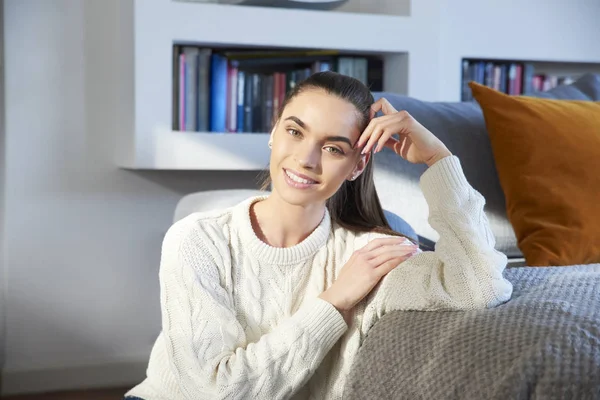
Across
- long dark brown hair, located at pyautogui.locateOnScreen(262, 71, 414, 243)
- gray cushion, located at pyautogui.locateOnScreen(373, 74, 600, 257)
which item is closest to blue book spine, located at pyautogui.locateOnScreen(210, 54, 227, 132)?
gray cushion, located at pyautogui.locateOnScreen(373, 74, 600, 257)

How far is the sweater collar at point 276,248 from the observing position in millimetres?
1337

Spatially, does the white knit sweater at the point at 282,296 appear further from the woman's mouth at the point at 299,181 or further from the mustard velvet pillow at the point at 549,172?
the mustard velvet pillow at the point at 549,172

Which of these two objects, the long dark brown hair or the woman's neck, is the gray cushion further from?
the woman's neck

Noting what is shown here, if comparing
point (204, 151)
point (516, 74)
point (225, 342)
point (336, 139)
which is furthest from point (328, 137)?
point (516, 74)

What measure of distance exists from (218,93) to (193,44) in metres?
0.17

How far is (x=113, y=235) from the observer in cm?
268

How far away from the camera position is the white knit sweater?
1.19m

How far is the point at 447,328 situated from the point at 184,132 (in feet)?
5.16

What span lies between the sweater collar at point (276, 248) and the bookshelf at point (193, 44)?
1077 millimetres

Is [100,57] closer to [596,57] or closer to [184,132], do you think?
[184,132]

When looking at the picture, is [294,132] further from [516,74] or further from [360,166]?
[516,74]

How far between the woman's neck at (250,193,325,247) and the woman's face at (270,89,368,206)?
Result: 56mm

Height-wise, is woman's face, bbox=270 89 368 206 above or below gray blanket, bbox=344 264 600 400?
above

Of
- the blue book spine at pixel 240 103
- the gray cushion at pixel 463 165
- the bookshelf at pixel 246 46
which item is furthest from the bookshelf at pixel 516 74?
the gray cushion at pixel 463 165
